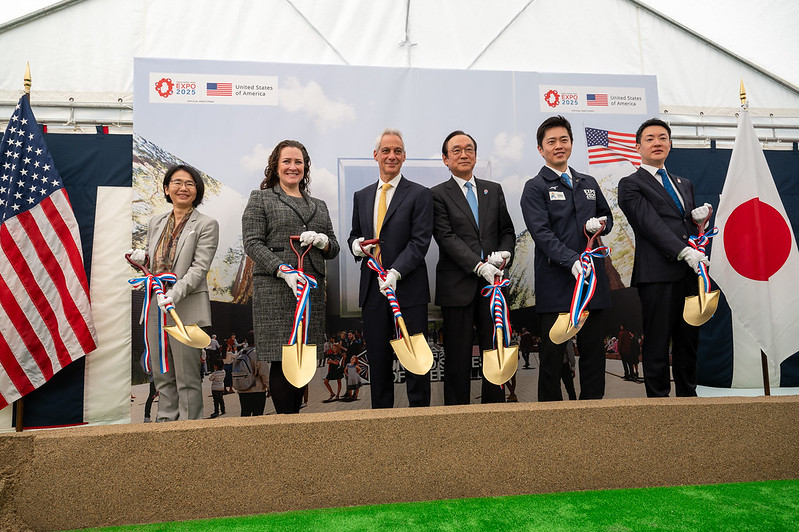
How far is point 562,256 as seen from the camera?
2480mm

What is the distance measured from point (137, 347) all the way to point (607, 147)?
3.30 m

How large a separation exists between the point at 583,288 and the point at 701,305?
0.58 m

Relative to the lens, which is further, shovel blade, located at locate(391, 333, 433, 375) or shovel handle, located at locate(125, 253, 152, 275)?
shovel handle, located at locate(125, 253, 152, 275)

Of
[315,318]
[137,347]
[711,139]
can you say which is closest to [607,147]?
[711,139]

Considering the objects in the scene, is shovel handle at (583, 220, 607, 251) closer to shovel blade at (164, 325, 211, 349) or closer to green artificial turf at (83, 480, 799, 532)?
green artificial turf at (83, 480, 799, 532)

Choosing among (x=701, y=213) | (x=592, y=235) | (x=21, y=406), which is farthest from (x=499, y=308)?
(x=21, y=406)

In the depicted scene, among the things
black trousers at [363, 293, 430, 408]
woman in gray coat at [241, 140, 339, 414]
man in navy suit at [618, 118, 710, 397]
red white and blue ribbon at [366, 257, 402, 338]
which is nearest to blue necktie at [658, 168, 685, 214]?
man in navy suit at [618, 118, 710, 397]

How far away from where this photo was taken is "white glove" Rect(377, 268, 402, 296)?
2.32 metres

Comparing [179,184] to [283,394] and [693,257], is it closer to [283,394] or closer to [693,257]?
[283,394]

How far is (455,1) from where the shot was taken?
3.54 meters

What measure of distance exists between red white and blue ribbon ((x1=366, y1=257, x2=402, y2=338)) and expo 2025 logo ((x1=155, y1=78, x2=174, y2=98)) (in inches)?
69.3

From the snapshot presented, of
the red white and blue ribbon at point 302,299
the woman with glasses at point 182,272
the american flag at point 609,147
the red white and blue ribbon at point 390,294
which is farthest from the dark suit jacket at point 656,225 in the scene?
the woman with glasses at point 182,272

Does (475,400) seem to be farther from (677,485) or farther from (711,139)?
(711,139)

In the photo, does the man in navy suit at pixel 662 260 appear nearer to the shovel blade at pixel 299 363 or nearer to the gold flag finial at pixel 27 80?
the shovel blade at pixel 299 363
